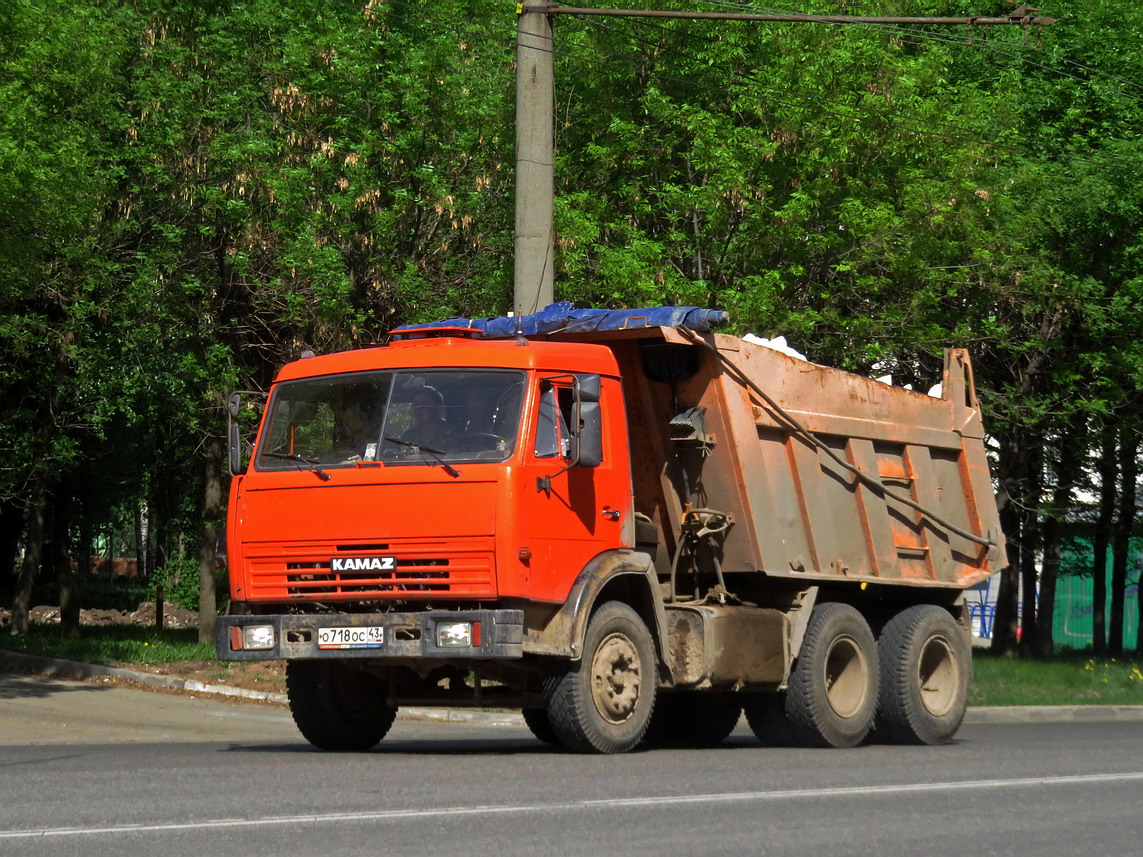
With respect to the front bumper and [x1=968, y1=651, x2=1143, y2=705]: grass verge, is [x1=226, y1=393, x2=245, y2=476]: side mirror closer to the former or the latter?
the front bumper

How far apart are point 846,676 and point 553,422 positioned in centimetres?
396

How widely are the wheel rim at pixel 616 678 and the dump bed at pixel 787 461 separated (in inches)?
61.1

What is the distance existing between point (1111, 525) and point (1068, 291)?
1066 cm

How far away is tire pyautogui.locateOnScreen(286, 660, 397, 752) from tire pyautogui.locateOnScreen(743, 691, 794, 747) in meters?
2.98

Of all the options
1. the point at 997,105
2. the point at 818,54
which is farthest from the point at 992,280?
the point at 818,54

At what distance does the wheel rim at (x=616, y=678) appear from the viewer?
10.4 meters

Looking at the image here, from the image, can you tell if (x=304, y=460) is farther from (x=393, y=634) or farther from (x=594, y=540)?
(x=594, y=540)

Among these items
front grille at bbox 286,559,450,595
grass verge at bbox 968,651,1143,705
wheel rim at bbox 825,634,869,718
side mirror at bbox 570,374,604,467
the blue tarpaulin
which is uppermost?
the blue tarpaulin

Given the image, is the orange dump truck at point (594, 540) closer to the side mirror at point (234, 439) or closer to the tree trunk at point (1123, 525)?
the side mirror at point (234, 439)

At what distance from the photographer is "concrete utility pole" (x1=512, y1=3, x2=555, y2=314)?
1348 centimetres

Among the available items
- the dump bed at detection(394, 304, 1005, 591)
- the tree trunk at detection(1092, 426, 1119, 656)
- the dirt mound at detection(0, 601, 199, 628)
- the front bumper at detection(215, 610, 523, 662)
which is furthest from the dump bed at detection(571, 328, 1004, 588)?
the dirt mound at detection(0, 601, 199, 628)

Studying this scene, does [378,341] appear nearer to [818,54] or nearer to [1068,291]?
[818,54]

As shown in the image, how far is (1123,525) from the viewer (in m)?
33.1

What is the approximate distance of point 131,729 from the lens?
49.5ft
